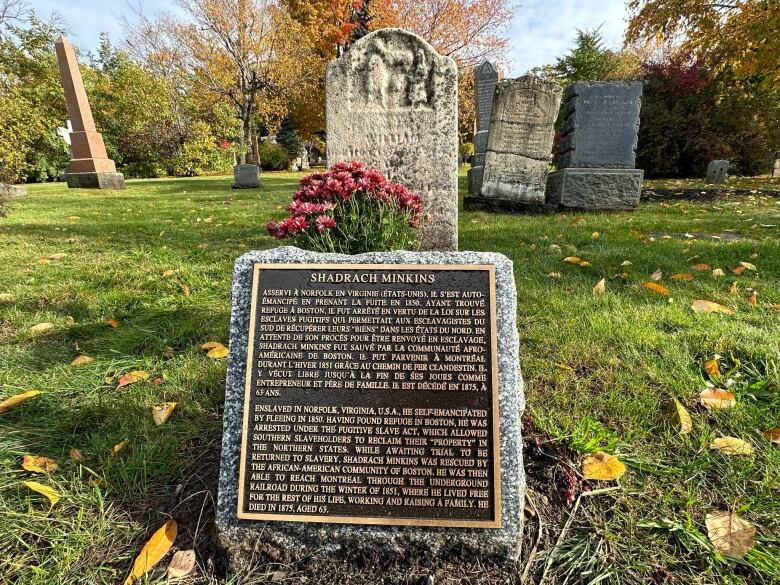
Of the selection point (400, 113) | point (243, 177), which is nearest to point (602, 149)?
point (400, 113)

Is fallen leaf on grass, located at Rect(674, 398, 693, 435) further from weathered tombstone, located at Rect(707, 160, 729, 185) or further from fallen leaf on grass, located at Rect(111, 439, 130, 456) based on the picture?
weathered tombstone, located at Rect(707, 160, 729, 185)

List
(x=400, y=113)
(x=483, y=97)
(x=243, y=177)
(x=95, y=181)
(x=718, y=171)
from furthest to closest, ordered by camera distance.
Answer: (x=243, y=177) < (x=718, y=171) < (x=95, y=181) < (x=483, y=97) < (x=400, y=113)

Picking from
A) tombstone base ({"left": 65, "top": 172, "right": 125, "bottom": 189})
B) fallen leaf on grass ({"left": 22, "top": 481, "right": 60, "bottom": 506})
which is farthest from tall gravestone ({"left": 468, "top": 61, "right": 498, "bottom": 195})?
tombstone base ({"left": 65, "top": 172, "right": 125, "bottom": 189})

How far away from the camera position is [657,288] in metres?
3.45

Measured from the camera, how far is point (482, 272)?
1762 millimetres

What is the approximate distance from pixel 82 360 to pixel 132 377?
0.43m

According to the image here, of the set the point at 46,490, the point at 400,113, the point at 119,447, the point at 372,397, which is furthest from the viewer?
the point at 400,113

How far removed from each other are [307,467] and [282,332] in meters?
0.52

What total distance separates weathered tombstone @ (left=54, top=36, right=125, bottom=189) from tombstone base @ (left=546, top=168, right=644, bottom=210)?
1331cm

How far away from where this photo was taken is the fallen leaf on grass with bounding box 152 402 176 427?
7.38 ft

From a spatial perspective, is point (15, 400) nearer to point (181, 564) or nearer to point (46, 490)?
point (46, 490)

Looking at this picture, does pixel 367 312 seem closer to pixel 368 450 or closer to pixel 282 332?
pixel 282 332

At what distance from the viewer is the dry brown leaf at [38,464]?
6.22 feet

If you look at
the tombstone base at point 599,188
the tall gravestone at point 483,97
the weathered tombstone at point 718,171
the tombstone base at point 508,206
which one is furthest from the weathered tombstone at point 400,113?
the weathered tombstone at point 718,171
